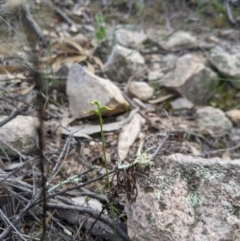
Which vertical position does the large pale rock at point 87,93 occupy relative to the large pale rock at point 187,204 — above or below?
below

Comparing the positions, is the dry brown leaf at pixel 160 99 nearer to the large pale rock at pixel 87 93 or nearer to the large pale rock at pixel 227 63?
the large pale rock at pixel 87 93


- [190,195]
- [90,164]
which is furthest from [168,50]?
[190,195]

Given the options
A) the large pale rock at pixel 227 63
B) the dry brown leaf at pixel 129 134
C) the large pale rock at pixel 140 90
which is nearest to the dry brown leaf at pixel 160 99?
the large pale rock at pixel 140 90

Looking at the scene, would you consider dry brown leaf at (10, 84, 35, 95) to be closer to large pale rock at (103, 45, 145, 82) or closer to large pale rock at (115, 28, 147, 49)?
large pale rock at (103, 45, 145, 82)

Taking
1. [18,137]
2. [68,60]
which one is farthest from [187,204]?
[68,60]

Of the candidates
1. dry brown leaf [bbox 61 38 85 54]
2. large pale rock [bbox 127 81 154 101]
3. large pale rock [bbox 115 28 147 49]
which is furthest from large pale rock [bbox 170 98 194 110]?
dry brown leaf [bbox 61 38 85 54]
